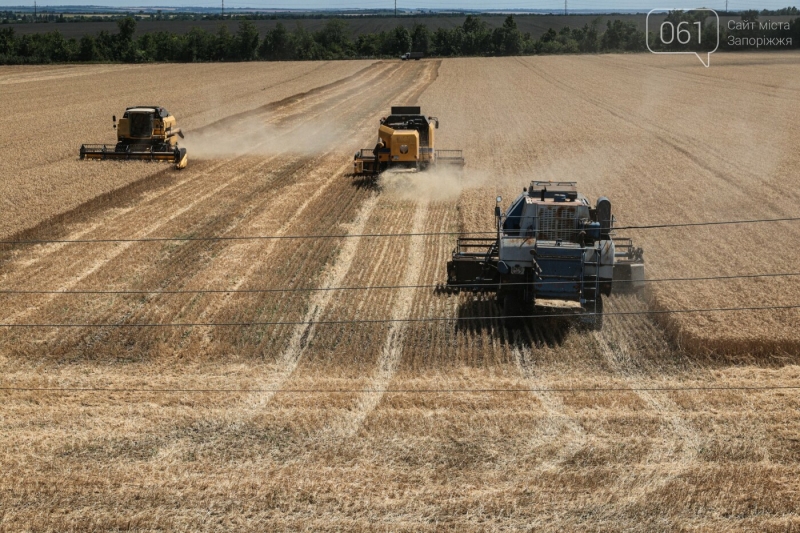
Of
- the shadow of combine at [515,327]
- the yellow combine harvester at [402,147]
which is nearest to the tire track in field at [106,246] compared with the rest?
the yellow combine harvester at [402,147]

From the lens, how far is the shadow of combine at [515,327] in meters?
15.7

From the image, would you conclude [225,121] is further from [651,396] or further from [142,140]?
[651,396]

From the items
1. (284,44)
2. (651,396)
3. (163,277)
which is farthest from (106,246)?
(284,44)

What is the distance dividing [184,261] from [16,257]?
4.28 metres

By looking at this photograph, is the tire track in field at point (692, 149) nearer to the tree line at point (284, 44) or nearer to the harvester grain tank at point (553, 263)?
the harvester grain tank at point (553, 263)

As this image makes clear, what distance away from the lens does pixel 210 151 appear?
3716 cm

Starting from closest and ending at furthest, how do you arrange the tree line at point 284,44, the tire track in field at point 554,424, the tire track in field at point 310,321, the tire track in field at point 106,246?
the tire track in field at point 554,424 → the tire track in field at point 310,321 → the tire track in field at point 106,246 → the tree line at point 284,44

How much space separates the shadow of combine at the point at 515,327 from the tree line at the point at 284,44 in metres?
94.9

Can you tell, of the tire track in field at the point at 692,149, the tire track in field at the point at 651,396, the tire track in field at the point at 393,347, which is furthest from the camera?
the tire track in field at the point at 692,149

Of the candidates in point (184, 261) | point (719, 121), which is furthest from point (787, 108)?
point (184, 261)

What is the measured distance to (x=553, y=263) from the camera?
15664 mm

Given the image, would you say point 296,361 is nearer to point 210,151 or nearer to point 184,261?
point 184,261

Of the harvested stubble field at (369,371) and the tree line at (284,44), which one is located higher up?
the tree line at (284,44)

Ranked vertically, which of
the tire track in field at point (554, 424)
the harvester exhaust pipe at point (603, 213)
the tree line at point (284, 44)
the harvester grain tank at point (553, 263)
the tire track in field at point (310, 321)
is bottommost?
the tire track in field at point (554, 424)
